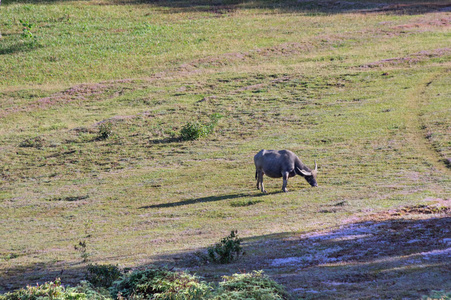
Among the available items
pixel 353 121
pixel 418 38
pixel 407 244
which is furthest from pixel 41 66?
pixel 407 244

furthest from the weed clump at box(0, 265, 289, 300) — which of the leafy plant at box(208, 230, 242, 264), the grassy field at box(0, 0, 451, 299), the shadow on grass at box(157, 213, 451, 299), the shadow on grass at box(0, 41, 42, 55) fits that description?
the shadow on grass at box(0, 41, 42, 55)

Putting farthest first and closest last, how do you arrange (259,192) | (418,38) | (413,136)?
(418,38)
(413,136)
(259,192)

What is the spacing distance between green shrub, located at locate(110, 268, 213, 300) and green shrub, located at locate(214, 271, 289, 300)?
0.35m

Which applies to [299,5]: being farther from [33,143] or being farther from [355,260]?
[355,260]

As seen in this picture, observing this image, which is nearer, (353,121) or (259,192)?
(259,192)

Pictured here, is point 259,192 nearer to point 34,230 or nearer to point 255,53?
point 34,230

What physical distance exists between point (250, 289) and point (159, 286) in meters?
1.90

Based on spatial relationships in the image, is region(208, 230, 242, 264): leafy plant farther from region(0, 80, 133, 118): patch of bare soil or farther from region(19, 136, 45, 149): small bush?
region(0, 80, 133, 118): patch of bare soil

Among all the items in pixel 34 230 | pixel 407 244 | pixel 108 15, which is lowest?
pixel 34 230

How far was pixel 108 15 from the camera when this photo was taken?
78.7 meters

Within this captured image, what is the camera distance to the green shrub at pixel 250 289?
10.1m

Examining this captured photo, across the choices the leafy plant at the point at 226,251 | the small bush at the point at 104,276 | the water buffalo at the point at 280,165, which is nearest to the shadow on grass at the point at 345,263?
the leafy plant at the point at 226,251

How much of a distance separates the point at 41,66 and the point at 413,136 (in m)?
40.2

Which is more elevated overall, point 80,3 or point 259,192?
point 80,3
